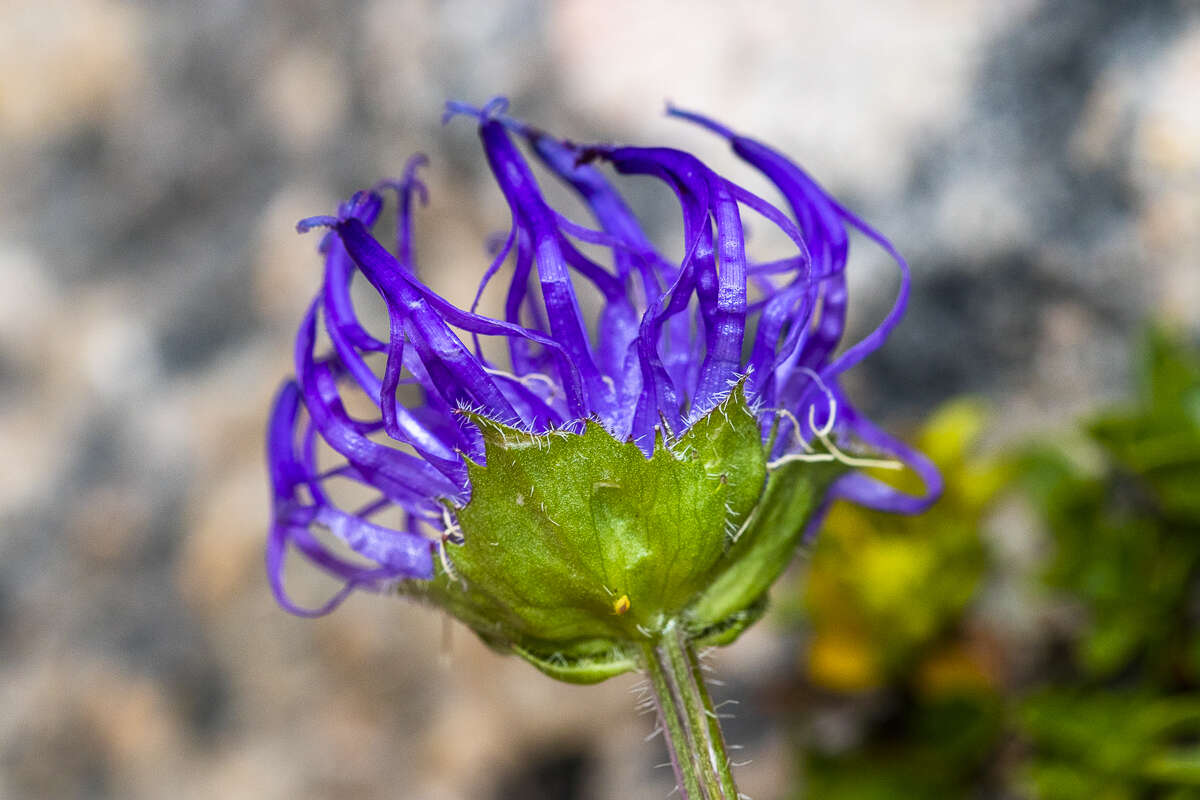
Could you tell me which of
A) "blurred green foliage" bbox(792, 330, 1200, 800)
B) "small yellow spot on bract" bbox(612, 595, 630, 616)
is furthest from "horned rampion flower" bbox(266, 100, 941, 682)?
"blurred green foliage" bbox(792, 330, 1200, 800)

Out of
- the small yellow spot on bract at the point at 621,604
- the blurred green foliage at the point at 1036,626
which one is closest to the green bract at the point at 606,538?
the small yellow spot on bract at the point at 621,604

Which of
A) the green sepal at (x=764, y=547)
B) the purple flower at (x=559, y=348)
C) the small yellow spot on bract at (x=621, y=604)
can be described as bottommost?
the small yellow spot on bract at (x=621, y=604)

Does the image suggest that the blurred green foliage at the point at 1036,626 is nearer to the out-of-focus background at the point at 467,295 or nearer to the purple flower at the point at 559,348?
the out-of-focus background at the point at 467,295

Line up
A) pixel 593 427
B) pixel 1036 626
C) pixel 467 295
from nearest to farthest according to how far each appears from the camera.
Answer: pixel 593 427
pixel 1036 626
pixel 467 295

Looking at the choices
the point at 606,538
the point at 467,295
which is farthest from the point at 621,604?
the point at 467,295

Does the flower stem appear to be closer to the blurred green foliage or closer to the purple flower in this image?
the purple flower

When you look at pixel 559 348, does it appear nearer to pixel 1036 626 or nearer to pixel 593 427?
pixel 593 427
